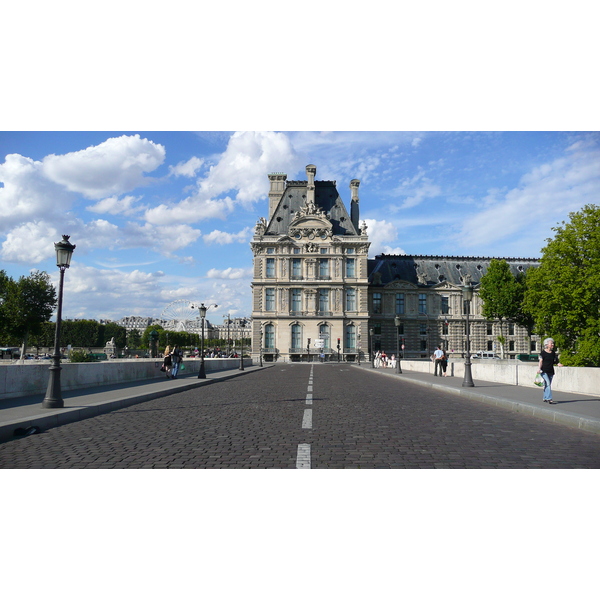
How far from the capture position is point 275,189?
274 ft

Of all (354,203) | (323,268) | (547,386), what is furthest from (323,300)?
(547,386)

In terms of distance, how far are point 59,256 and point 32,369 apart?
397 centimetres

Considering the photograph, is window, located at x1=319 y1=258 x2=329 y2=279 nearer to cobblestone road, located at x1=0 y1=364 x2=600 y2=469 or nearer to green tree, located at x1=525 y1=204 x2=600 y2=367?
green tree, located at x1=525 y1=204 x2=600 y2=367

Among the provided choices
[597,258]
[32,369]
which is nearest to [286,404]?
[32,369]

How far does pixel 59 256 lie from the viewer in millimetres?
12828

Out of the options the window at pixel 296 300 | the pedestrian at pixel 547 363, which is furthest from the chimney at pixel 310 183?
the pedestrian at pixel 547 363

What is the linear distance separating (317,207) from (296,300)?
1368 centimetres

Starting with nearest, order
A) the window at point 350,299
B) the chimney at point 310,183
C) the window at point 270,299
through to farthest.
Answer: the window at point 270,299
the window at point 350,299
the chimney at point 310,183

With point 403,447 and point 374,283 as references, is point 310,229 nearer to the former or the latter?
point 374,283

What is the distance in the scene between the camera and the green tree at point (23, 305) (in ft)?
209

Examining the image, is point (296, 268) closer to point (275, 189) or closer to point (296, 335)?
point (296, 335)

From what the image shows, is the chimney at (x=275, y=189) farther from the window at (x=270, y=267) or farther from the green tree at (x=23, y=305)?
the green tree at (x=23, y=305)

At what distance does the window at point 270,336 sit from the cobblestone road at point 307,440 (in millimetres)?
62332

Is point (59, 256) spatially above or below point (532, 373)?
above
